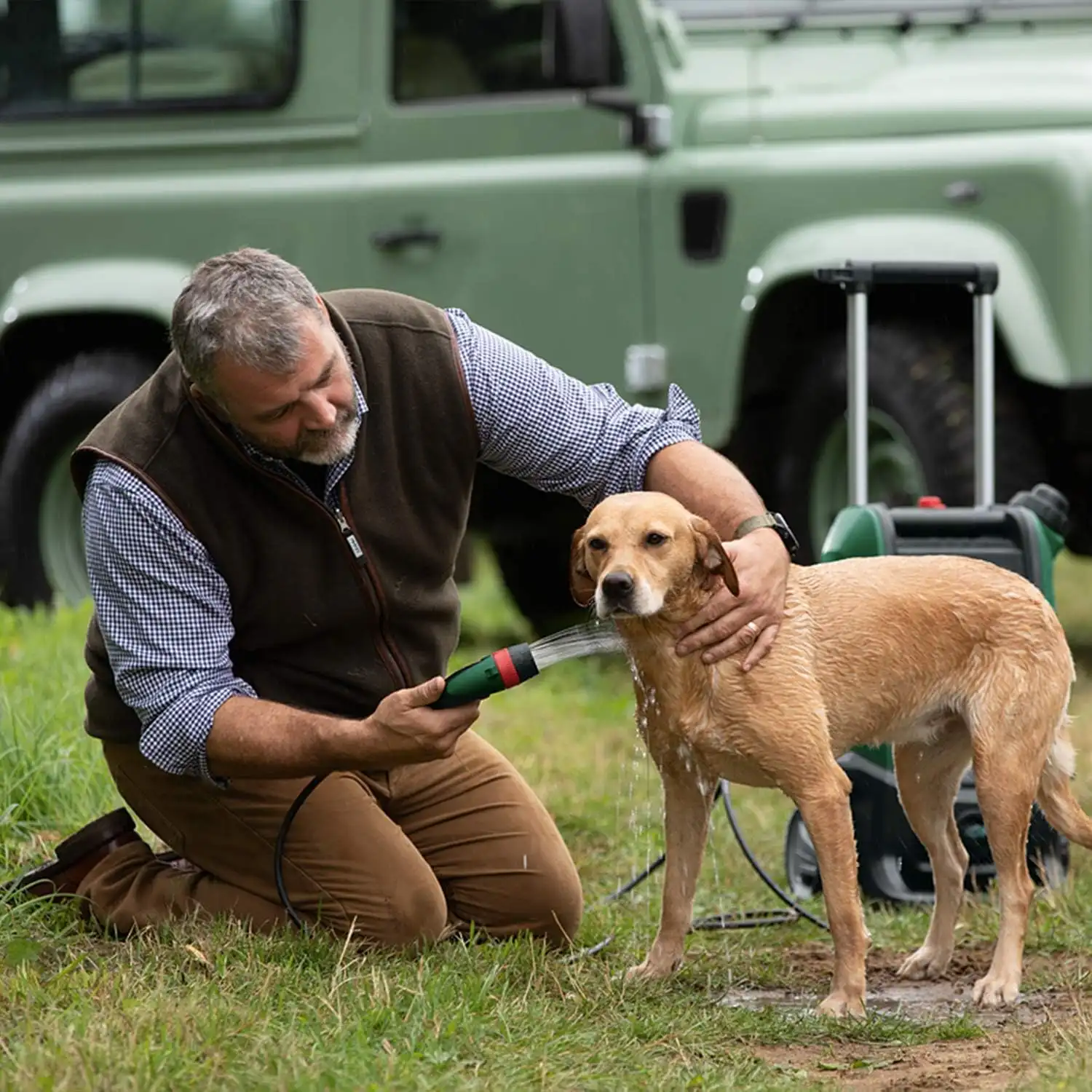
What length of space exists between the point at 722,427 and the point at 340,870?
9.90ft

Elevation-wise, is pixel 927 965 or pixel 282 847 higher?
pixel 282 847

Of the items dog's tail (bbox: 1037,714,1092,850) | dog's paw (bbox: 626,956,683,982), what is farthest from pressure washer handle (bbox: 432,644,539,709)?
dog's tail (bbox: 1037,714,1092,850)

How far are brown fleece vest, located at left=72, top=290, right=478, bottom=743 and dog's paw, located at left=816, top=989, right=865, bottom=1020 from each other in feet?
3.51

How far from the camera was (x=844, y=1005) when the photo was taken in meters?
3.87

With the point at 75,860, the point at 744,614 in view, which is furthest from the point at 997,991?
the point at 75,860

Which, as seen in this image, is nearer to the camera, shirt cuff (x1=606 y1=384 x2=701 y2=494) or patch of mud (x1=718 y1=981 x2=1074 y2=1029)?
patch of mud (x1=718 y1=981 x2=1074 y2=1029)

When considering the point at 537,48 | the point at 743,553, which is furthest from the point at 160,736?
the point at 537,48

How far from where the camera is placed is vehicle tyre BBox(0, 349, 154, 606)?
24.2ft

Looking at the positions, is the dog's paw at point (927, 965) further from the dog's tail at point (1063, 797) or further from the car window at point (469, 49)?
the car window at point (469, 49)

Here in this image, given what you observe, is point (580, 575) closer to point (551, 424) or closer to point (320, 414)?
point (551, 424)

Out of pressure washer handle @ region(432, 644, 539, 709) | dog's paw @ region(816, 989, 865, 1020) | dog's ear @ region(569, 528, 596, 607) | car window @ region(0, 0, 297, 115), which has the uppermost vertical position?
car window @ region(0, 0, 297, 115)

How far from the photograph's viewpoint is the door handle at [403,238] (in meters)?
7.00

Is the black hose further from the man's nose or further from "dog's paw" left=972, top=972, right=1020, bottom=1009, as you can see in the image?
"dog's paw" left=972, top=972, right=1020, bottom=1009

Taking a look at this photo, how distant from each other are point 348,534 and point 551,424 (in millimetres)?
494
